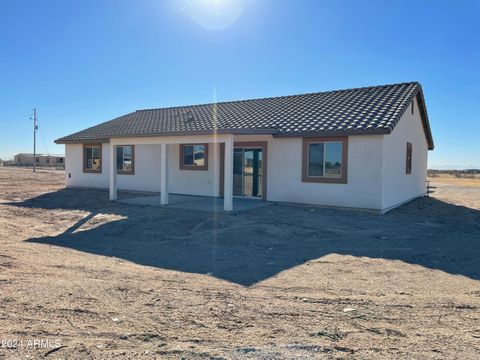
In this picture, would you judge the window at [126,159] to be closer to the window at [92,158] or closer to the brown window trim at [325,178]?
the window at [92,158]

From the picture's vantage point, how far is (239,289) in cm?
589

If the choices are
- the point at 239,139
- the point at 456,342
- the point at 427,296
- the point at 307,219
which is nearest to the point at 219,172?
the point at 239,139

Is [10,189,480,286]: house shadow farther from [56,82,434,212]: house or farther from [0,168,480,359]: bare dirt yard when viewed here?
[56,82,434,212]: house

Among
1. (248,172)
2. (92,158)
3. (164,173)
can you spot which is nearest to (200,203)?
(164,173)

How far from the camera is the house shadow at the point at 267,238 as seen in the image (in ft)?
24.9

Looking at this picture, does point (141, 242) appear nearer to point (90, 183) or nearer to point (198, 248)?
point (198, 248)

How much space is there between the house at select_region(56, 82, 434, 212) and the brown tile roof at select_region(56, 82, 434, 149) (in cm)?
5

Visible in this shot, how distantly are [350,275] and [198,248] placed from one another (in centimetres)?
347

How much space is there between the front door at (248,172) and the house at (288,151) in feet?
0.14

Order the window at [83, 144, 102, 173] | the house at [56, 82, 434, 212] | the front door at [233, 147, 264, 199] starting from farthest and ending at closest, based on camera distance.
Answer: the window at [83, 144, 102, 173] → the front door at [233, 147, 264, 199] → the house at [56, 82, 434, 212]

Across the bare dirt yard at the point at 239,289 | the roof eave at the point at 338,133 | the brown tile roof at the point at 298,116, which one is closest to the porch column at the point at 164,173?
the brown tile roof at the point at 298,116

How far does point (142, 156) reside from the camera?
19609 millimetres

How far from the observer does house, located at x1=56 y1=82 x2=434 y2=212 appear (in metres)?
13.5

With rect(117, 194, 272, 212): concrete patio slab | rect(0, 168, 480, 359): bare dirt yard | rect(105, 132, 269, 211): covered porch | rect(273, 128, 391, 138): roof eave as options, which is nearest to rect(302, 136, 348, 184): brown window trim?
rect(273, 128, 391, 138): roof eave
